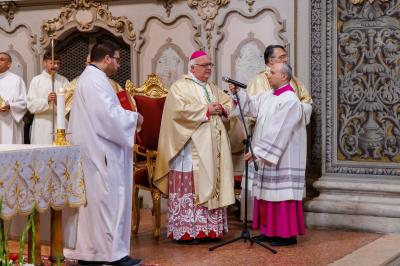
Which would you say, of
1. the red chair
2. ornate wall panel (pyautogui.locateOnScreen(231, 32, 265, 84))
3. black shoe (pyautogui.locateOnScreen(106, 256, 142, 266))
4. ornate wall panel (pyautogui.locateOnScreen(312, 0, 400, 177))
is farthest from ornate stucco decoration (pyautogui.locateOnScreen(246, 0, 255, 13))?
black shoe (pyautogui.locateOnScreen(106, 256, 142, 266))

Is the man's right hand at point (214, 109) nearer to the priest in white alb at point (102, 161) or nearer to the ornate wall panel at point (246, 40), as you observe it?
the priest in white alb at point (102, 161)

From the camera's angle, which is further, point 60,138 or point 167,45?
point 167,45

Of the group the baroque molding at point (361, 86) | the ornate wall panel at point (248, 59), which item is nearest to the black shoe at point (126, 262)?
the baroque molding at point (361, 86)

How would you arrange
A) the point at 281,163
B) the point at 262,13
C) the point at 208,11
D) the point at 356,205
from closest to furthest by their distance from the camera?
1. the point at 281,163
2. the point at 356,205
3. the point at 262,13
4. the point at 208,11

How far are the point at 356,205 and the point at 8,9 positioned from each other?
4.87 metres

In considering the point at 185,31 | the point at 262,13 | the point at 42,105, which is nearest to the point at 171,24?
the point at 185,31

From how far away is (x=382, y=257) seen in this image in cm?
593

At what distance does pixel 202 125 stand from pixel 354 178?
5.90ft

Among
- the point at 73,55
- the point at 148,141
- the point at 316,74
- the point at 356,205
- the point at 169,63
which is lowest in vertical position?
the point at 356,205

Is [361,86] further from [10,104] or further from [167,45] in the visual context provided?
[10,104]

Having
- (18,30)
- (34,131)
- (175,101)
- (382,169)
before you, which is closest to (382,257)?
(382,169)

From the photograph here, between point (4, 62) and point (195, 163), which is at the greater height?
point (4, 62)

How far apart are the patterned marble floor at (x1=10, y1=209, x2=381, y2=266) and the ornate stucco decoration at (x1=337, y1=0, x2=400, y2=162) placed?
0.90 meters

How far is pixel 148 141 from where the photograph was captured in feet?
23.6
